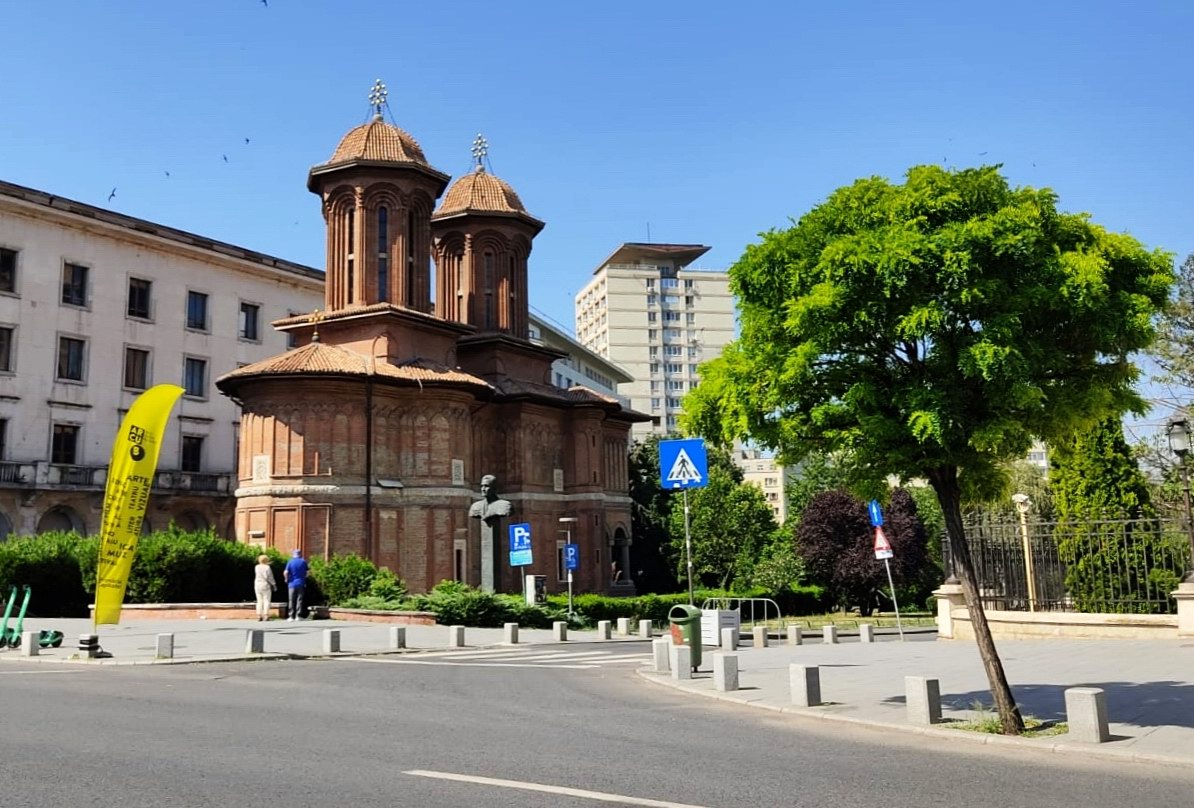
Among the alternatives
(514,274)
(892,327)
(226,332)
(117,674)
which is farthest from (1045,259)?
(226,332)

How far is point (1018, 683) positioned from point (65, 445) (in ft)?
141

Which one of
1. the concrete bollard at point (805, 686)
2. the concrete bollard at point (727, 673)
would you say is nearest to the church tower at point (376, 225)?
the concrete bollard at point (727, 673)

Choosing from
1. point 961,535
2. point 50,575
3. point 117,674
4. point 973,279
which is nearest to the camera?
point 973,279

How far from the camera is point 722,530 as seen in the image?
53531 millimetres

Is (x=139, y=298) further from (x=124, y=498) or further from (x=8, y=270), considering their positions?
(x=124, y=498)

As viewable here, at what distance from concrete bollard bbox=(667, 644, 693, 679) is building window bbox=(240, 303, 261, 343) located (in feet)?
146

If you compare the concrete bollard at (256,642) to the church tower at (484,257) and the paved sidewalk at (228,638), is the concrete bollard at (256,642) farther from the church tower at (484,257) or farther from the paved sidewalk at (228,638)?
the church tower at (484,257)

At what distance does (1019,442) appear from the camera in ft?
31.7

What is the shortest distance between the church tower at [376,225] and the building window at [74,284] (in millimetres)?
12484

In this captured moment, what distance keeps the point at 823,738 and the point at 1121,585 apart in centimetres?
→ 1372

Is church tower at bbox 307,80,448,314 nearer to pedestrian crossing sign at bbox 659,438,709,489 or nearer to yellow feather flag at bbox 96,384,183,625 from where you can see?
yellow feather flag at bbox 96,384,183,625

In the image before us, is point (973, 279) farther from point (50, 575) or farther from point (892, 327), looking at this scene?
point (50, 575)

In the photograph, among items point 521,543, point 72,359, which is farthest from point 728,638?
point 72,359

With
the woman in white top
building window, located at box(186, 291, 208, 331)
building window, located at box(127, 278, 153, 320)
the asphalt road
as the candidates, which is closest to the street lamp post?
the asphalt road
